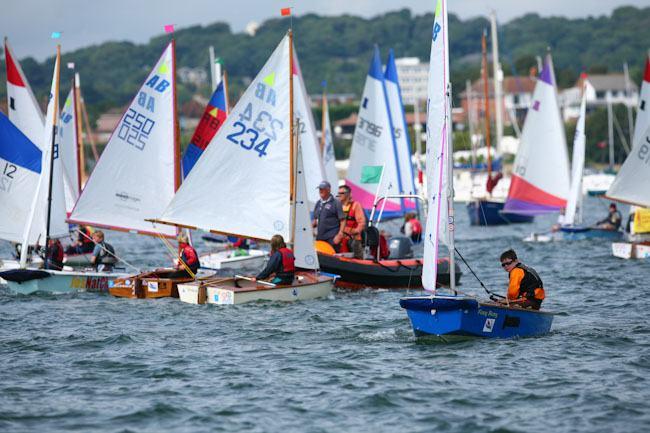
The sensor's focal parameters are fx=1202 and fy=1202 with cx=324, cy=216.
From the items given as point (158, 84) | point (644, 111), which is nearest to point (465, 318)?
point (158, 84)

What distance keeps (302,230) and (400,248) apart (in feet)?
11.7

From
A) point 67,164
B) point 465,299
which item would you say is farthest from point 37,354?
point 67,164

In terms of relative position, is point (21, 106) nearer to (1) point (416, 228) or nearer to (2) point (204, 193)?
(2) point (204, 193)

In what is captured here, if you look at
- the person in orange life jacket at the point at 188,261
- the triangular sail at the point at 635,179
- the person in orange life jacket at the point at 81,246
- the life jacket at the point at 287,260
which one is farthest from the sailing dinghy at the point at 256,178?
the triangular sail at the point at 635,179

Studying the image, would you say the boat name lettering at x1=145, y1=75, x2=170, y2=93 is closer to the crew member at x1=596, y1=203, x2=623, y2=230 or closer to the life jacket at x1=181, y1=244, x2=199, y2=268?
the life jacket at x1=181, y1=244, x2=199, y2=268

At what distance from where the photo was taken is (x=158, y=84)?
24.5 m

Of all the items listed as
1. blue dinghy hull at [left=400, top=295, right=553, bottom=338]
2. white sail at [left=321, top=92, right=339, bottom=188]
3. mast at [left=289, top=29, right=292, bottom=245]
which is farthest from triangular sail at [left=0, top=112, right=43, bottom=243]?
white sail at [left=321, top=92, right=339, bottom=188]

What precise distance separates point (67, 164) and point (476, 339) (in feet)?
60.1

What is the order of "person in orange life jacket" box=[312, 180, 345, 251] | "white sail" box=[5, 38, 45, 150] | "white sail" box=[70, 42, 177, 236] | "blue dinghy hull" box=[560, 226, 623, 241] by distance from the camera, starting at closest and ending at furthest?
"person in orange life jacket" box=[312, 180, 345, 251] < "white sail" box=[70, 42, 177, 236] < "white sail" box=[5, 38, 45, 150] < "blue dinghy hull" box=[560, 226, 623, 241]

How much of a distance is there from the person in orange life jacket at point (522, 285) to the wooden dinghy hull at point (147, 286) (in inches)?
291

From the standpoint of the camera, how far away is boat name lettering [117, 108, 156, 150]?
24344 millimetres

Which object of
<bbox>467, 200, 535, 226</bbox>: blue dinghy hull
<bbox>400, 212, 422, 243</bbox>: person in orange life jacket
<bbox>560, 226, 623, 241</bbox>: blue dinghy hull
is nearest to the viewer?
<bbox>400, 212, 422, 243</bbox>: person in orange life jacket

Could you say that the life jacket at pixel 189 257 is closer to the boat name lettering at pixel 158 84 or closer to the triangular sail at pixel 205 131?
the triangular sail at pixel 205 131

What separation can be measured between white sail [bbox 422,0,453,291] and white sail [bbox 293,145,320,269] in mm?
6095
